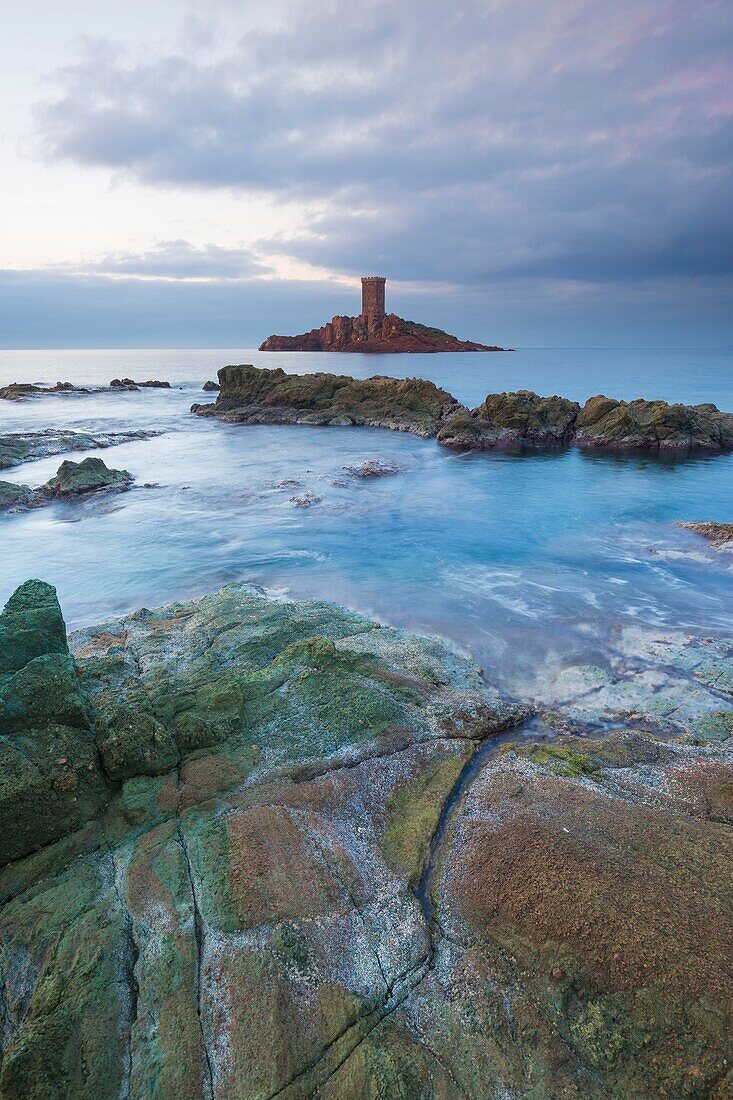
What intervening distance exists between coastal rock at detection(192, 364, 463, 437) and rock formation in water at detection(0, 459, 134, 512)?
2093cm

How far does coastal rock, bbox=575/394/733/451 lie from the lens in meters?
32.3

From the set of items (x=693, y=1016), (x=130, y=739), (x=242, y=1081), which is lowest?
(x=242, y=1081)

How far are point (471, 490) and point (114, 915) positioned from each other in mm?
22276

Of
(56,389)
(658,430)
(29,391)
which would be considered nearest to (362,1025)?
(658,430)

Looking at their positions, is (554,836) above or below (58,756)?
below

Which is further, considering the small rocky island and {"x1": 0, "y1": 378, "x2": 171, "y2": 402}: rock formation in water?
the small rocky island

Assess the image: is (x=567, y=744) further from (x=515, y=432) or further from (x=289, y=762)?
(x=515, y=432)

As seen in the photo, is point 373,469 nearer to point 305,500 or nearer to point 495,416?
point 305,500

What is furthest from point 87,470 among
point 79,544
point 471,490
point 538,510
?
point 538,510

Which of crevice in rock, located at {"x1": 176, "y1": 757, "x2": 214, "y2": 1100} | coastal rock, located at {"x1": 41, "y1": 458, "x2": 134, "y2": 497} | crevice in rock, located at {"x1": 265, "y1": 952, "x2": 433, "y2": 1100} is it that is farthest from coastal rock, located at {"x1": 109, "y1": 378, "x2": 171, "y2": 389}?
crevice in rock, located at {"x1": 265, "y1": 952, "x2": 433, "y2": 1100}

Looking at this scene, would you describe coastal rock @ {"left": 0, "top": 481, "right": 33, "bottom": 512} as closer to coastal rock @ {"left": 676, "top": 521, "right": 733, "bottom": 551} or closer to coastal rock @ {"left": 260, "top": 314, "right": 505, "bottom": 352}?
coastal rock @ {"left": 676, "top": 521, "right": 733, "bottom": 551}

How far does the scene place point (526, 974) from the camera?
3852 mm

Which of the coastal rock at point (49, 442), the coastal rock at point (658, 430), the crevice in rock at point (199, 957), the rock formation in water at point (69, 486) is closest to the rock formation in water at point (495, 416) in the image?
the coastal rock at point (658, 430)

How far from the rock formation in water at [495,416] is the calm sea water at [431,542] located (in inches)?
97.8
